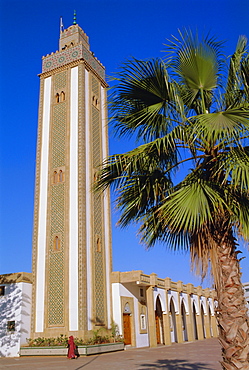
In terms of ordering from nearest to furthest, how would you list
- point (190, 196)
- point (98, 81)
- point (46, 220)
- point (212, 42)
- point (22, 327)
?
1. point (190, 196)
2. point (212, 42)
3. point (22, 327)
4. point (46, 220)
5. point (98, 81)

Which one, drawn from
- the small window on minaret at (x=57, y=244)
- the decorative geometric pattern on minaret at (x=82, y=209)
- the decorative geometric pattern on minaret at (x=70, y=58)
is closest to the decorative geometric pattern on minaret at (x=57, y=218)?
the small window on minaret at (x=57, y=244)

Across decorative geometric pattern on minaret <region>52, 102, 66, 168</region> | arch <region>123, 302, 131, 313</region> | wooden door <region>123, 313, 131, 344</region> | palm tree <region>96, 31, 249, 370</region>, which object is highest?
decorative geometric pattern on minaret <region>52, 102, 66, 168</region>

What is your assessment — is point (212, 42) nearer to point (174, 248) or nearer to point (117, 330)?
point (174, 248)

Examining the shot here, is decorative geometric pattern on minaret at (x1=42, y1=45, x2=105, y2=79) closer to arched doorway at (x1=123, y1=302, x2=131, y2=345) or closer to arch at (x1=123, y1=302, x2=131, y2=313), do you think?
arch at (x1=123, y1=302, x2=131, y2=313)

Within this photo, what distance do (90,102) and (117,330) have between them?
45.6 ft

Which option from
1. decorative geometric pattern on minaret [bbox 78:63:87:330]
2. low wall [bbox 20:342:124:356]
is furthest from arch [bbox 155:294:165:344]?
decorative geometric pattern on minaret [bbox 78:63:87:330]

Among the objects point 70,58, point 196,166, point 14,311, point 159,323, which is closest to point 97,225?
point 14,311

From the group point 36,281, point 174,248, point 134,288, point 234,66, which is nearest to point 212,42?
point 234,66

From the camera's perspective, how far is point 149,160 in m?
6.07

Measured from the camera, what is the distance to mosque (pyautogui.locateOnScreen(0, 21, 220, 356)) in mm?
19266

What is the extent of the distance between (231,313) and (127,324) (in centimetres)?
1813

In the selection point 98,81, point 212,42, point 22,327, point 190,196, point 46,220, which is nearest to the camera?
point 190,196

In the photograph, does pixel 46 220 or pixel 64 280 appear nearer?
pixel 64 280

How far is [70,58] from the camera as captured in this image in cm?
2441
